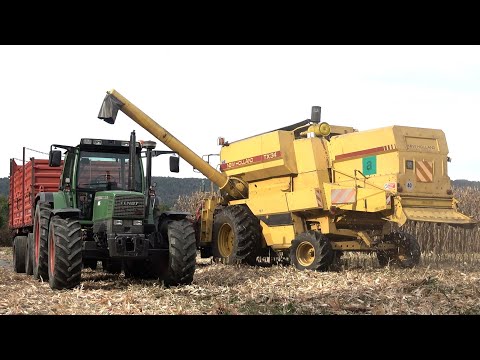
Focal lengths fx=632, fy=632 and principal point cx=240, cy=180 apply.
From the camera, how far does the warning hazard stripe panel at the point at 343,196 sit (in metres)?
11.9

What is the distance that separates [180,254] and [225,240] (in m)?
5.44

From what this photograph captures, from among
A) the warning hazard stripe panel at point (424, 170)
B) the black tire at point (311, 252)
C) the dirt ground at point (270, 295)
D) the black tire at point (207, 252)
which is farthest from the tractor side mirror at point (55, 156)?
the warning hazard stripe panel at point (424, 170)

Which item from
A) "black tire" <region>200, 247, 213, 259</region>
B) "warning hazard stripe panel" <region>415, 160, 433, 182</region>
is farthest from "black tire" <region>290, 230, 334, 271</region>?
"black tire" <region>200, 247, 213, 259</region>

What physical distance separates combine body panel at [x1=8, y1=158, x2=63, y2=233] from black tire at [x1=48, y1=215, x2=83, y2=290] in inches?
132

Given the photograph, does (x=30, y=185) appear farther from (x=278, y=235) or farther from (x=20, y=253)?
(x=278, y=235)

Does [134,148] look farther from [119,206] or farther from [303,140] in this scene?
[303,140]

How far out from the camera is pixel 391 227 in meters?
12.8

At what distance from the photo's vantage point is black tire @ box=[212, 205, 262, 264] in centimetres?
1379

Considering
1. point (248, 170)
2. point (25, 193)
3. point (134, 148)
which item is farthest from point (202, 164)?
point (134, 148)

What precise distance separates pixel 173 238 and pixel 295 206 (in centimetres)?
393

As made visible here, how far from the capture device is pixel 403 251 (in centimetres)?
1265

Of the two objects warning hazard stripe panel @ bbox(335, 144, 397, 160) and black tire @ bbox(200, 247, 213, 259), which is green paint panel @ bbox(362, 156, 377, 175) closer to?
warning hazard stripe panel @ bbox(335, 144, 397, 160)

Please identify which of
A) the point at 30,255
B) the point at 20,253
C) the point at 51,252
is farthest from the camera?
the point at 20,253

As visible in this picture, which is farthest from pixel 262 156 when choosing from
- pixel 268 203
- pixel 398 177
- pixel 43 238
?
pixel 43 238
